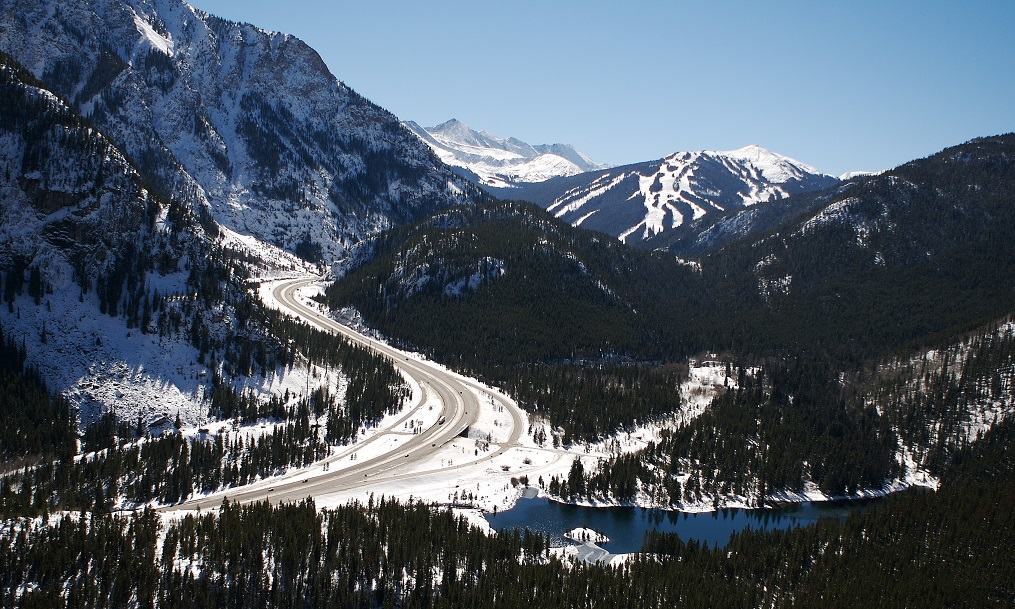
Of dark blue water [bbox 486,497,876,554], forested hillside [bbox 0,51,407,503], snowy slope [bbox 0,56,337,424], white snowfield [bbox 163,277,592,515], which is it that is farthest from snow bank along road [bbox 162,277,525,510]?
snowy slope [bbox 0,56,337,424]

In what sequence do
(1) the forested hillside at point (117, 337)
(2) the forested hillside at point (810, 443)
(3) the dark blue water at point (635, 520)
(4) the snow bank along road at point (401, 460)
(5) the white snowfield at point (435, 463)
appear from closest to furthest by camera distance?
1. (1) the forested hillside at point (117, 337)
2. (4) the snow bank along road at point (401, 460)
3. (3) the dark blue water at point (635, 520)
4. (5) the white snowfield at point (435, 463)
5. (2) the forested hillside at point (810, 443)

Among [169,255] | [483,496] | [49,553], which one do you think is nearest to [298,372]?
[169,255]

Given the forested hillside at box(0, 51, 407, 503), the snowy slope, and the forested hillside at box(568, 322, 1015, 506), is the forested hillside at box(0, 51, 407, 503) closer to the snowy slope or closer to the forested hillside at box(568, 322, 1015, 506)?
the snowy slope

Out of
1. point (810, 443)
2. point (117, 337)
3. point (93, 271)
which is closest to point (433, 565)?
point (117, 337)

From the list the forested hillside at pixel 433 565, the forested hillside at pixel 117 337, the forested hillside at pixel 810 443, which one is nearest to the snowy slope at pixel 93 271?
the forested hillside at pixel 117 337

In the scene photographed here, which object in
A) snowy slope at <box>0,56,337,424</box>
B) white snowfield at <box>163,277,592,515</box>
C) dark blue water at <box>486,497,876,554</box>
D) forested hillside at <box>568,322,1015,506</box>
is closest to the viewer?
dark blue water at <box>486,497,876,554</box>

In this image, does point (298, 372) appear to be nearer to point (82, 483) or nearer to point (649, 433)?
point (82, 483)

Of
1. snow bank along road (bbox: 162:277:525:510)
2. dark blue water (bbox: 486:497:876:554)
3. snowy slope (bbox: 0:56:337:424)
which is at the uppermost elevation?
snowy slope (bbox: 0:56:337:424)

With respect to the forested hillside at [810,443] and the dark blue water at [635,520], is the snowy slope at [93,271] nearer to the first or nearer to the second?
the dark blue water at [635,520]
